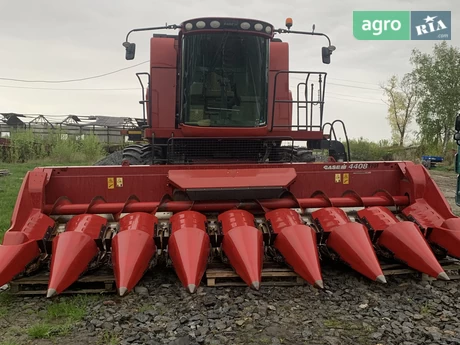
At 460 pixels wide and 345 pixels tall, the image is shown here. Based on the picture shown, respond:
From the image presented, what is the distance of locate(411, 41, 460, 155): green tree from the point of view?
30578 mm

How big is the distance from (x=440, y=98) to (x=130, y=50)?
30248mm

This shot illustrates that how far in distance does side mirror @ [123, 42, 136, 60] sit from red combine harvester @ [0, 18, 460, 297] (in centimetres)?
2

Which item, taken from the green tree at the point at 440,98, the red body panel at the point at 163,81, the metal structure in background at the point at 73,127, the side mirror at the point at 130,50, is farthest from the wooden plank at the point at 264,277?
the green tree at the point at 440,98

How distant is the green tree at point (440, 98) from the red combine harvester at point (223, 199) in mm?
27899

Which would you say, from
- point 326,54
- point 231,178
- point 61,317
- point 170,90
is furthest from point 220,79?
point 61,317

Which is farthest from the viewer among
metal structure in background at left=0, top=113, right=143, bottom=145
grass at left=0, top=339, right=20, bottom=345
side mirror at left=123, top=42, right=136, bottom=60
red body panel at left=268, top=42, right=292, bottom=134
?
metal structure in background at left=0, top=113, right=143, bottom=145

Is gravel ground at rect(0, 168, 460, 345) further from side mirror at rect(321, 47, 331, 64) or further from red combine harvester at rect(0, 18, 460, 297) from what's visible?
side mirror at rect(321, 47, 331, 64)

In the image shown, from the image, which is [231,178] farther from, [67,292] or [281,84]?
[281,84]

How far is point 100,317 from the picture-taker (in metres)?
3.14

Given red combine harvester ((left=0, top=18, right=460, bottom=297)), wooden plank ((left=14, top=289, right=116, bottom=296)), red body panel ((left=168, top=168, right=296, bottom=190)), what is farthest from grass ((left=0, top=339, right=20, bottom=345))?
red body panel ((left=168, top=168, right=296, bottom=190))

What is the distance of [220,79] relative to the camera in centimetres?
552

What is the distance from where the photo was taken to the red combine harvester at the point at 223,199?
3537 millimetres

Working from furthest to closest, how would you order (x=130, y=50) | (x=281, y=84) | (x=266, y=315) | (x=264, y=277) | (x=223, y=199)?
(x=281, y=84) < (x=130, y=50) < (x=223, y=199) < (x=264, y=277) < (x=266, y=315)

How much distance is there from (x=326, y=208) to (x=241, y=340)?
181cm
